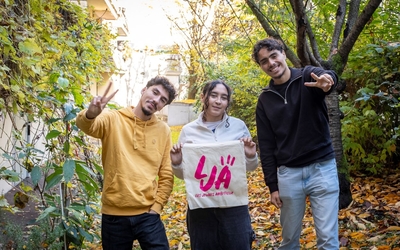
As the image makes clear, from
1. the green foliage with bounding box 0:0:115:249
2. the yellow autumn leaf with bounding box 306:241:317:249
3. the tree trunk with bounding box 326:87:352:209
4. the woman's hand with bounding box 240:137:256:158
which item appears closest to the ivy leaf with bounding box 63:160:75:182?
the green foliage with bounding box 0:0:115:249

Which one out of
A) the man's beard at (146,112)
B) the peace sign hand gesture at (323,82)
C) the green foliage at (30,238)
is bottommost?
the green foliage at (30,238)

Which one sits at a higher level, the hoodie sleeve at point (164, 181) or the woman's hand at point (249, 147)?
the woman's hand at point (249, 147)

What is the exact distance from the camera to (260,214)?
5414 mm

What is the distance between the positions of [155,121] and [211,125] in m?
0.45

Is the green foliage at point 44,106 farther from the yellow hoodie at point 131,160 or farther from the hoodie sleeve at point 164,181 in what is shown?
the hoodie sleeve at point 164,181

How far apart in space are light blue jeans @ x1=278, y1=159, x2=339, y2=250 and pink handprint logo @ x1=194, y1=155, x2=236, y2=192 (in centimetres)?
53

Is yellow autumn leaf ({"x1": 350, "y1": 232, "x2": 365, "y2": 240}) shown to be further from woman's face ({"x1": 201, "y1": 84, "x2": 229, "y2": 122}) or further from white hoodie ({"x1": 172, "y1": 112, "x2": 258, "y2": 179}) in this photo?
woman's face ({"x1": 201, "y1": 84, "x2": 229, "y2": 122})

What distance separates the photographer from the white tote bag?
8.55ft

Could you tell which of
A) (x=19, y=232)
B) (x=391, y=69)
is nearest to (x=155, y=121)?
(x=19, y=232)

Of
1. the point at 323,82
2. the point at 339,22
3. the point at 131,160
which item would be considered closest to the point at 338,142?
the point at 339,22

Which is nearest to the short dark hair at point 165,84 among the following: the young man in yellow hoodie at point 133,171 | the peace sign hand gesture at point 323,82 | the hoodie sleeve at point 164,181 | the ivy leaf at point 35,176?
the young man in yellow hoodie at point 133,171

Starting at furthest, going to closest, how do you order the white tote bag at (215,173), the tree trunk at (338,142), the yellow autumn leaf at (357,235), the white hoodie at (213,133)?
the tree trunk at (338,142) < the yellow autumn leaf at (357,235) < the white hoodie at (213,133) < the white tote bag at (215,173)

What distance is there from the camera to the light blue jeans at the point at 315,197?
9.01ft

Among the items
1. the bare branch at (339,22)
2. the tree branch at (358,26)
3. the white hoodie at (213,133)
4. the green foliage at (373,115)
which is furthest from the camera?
the green foliage at (373,115)
